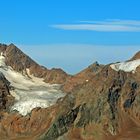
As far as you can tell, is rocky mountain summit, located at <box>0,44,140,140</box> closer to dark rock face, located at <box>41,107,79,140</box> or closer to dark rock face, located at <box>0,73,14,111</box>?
dark rock face, located at <box>41,107,79,140</box>

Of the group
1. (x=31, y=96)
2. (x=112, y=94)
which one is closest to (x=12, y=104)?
(x=31, y=96)

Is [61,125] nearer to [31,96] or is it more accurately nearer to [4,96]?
[4,96]

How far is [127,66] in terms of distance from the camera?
547 feet

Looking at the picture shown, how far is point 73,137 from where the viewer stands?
460ft

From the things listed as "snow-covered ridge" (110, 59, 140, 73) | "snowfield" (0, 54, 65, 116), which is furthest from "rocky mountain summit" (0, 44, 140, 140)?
"snowfield" (0, 54, 65, 116)

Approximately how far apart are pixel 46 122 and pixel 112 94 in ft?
61.1

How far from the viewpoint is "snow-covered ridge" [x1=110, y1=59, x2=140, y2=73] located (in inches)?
6422

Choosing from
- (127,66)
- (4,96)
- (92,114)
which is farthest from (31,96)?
(92,114)

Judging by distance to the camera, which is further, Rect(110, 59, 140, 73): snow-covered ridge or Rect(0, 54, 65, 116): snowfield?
Rect(0, 54, 65, 116): snowfield

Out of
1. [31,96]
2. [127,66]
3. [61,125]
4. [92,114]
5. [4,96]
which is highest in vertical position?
[127,66]

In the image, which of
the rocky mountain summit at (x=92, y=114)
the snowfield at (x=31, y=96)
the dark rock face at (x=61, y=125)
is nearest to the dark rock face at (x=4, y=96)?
the rocky mountain summit at (x=92, y=114)

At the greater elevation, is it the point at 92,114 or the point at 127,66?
the point at 127,66

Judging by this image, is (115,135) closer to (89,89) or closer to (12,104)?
(89,89)

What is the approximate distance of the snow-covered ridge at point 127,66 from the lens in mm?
163125
